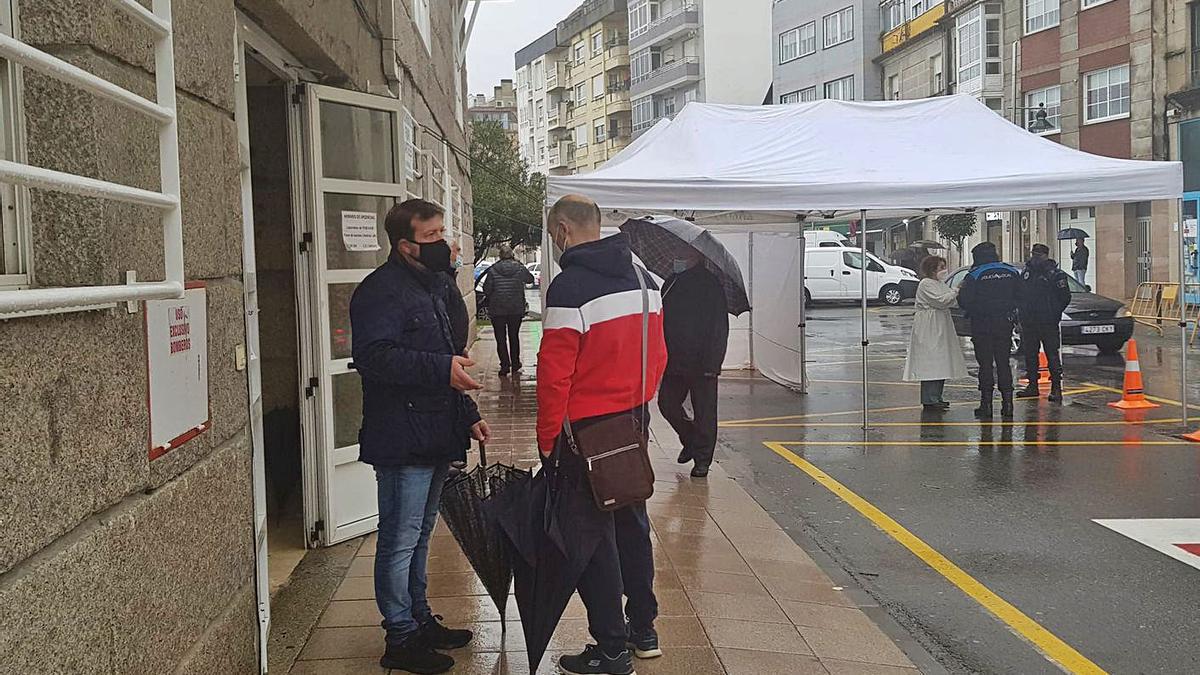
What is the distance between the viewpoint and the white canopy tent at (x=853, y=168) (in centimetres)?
953

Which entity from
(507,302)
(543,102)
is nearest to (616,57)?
(543,102)

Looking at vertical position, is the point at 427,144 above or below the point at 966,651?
above

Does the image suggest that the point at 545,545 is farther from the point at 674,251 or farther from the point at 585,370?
the point at 674,251

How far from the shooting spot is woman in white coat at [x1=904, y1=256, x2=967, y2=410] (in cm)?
1127

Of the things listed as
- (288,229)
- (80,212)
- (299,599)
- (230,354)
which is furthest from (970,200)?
(80,212)

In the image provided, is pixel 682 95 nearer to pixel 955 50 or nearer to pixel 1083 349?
pixel 955 50

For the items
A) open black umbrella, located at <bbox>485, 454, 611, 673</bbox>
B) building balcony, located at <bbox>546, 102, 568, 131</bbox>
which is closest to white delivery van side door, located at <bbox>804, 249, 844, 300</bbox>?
open black umbrella, located at <bbox>485, 454, 611, 673</bbox>

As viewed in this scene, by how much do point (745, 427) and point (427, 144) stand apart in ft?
13.9

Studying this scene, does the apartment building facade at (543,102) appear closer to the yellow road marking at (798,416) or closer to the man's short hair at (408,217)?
the yellow road marking at (798,416)

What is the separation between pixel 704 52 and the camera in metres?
62.8

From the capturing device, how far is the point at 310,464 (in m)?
5.80

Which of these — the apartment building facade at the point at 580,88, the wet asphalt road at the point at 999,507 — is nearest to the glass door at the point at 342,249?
the wet asphalt road at the point at 999,507

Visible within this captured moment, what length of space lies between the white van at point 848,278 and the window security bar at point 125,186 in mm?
28708

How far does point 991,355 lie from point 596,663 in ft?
26.3
